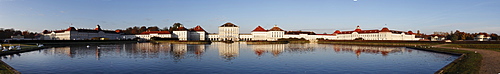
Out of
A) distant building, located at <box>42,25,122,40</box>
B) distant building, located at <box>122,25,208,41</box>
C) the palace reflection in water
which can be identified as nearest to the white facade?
distant building, located at <box>122,25,208,41</box>

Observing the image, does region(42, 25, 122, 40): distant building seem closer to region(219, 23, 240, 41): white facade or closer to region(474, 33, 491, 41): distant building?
region(219, 23, 240, 41): white facade

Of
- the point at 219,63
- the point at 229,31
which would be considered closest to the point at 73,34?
the point at 229,31

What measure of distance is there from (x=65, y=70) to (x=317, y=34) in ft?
404

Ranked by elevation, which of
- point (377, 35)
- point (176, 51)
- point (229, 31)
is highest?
point (229, 31)

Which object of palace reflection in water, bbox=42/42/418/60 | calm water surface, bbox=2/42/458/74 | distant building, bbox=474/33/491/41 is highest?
distant building, bbox=474/33/491/41

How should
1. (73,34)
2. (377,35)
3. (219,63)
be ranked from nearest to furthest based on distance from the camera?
(219,63)
(73,34)
(377,35)

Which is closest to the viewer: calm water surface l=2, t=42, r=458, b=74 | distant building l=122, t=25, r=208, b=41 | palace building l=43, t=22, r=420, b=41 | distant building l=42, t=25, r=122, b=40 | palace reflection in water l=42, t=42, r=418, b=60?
calm water surface l=2, t=42, r=458, b=74

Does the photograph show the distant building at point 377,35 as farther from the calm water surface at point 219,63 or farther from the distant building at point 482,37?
the calm water surface at point 219,63

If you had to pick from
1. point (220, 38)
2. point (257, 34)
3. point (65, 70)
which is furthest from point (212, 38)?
point (65, 70)

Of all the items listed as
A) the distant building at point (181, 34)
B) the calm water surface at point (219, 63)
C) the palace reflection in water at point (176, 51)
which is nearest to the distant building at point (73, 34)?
the distant building at point (181, 34)

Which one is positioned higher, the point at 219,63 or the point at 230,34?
the point at 230,34

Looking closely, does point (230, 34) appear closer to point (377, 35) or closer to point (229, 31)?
point (229, 31)

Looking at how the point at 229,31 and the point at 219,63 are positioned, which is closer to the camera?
the point at 219,63

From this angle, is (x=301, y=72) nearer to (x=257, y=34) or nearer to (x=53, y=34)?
(x=257, y=34)
